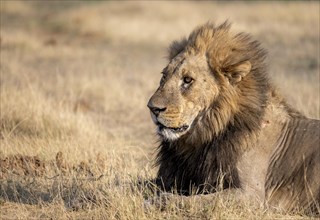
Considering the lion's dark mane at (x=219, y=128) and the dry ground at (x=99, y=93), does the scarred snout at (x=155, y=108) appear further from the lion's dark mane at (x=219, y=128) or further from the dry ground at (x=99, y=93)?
the dry ground at (x=99, y=93)

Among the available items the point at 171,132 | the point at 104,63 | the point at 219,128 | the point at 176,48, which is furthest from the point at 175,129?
the point at 104,63

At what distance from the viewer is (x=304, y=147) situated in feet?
18.3

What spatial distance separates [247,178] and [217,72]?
83cm

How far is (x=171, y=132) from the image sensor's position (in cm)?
544

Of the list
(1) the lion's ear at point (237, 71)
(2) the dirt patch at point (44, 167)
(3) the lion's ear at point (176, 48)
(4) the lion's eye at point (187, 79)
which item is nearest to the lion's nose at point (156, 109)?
(4) the lion's eye at point (187, 79)

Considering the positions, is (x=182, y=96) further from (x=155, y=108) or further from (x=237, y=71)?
(x=237, y=71)

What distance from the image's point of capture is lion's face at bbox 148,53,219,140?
17.6ft

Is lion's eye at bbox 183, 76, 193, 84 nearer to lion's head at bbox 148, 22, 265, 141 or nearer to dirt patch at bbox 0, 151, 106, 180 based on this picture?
lion's head at bbox 148, 22, 265, 141

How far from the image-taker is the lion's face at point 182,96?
5375 millimetres

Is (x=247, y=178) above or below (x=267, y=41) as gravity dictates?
below

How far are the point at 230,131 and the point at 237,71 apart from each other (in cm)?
45

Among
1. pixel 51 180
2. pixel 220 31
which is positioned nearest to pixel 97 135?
pixel 51 180

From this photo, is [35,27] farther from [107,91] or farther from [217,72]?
[217,72]

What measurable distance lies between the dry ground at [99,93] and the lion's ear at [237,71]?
0.94 metres
